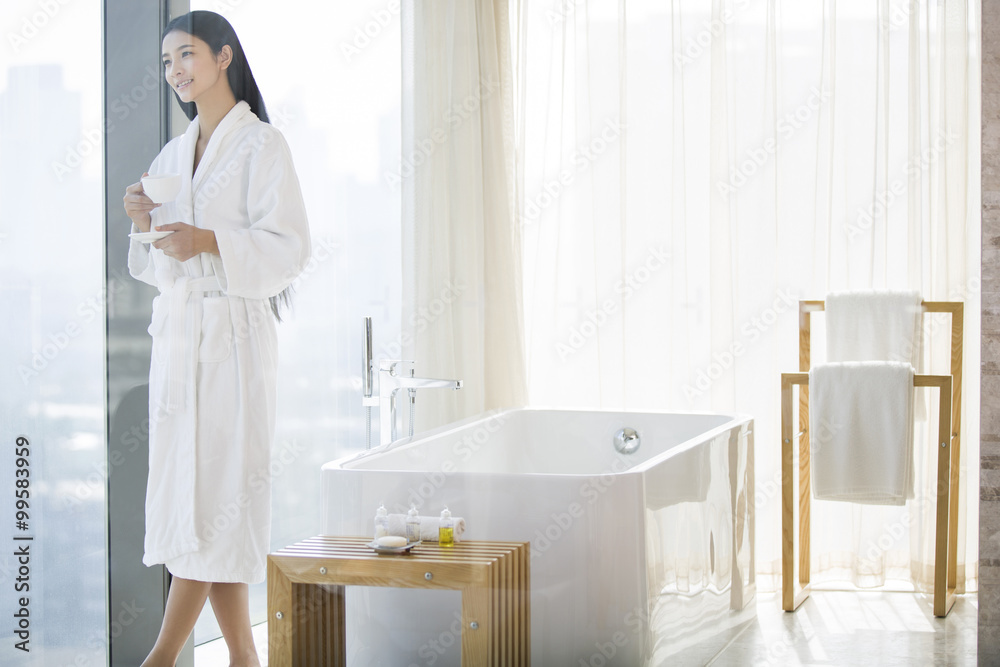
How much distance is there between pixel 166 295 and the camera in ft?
7.11

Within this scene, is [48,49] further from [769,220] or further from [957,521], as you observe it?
[957,521]

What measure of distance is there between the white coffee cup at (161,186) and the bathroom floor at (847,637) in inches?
39.2

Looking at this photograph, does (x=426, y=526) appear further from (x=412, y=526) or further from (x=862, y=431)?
(x=862, y=431)

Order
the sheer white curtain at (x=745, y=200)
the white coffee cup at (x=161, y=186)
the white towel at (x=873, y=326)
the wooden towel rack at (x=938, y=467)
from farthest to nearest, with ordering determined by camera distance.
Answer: the sheer white curtain at (x=745, y=200) → the white towel at (x=873, y=326) → the wooden towel rack at (x=938, y=467) → the white coffee cup at (x=161, y=186)

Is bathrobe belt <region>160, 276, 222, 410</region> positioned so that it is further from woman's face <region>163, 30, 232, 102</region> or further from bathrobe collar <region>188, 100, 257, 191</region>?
woman's face <region>163, 30, 232, 102</region>

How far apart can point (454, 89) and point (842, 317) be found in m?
1.38

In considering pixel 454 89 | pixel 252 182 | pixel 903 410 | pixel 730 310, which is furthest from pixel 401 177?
pixel 903 410

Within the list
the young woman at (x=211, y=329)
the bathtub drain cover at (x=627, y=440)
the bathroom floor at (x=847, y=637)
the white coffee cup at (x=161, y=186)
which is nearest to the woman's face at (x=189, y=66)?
the young woman at (x=211, y=329)

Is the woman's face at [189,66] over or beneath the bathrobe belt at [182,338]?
A: over

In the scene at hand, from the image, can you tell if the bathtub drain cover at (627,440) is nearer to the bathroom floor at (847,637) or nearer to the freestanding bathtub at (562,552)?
the bathroom floor at (847,637)

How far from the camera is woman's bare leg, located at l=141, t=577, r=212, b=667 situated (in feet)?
7.25

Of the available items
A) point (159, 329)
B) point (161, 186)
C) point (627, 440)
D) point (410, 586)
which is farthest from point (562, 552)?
point (627, 440)

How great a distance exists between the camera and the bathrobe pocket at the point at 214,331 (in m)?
2.15

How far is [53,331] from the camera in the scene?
2049mm
